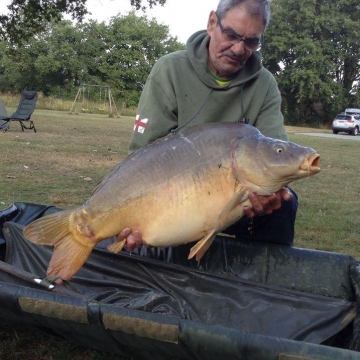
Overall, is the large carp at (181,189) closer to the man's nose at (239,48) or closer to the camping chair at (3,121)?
Answer: the man's nose at (239,48)

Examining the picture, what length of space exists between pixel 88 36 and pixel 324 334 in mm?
29652

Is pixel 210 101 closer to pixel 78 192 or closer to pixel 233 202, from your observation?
pixel 233 202

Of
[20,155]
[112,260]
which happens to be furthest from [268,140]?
[20,155]

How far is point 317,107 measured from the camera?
85.9ft

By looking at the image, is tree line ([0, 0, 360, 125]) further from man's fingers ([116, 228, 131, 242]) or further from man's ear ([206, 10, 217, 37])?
man's fingers ([116, 228, 131, 242])

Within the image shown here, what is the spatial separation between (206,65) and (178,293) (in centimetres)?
74

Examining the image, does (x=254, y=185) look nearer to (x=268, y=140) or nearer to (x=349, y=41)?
(x=268, y=140)

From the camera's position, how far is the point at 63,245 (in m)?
1.29

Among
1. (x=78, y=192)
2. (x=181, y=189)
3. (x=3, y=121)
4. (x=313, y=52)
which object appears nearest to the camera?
(x=181, y=189)

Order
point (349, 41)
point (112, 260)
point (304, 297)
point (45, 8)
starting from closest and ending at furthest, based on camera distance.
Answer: point (304, 297), point (112, 260), point (45, 8), point (349, 41)

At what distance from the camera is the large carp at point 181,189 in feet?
3.87

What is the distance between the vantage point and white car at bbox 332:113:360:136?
1878 cm

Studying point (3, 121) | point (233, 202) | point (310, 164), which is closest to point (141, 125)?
point (233, 202)

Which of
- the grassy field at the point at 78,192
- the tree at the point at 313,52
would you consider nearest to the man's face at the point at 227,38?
the grassy field at the point at 78,192
